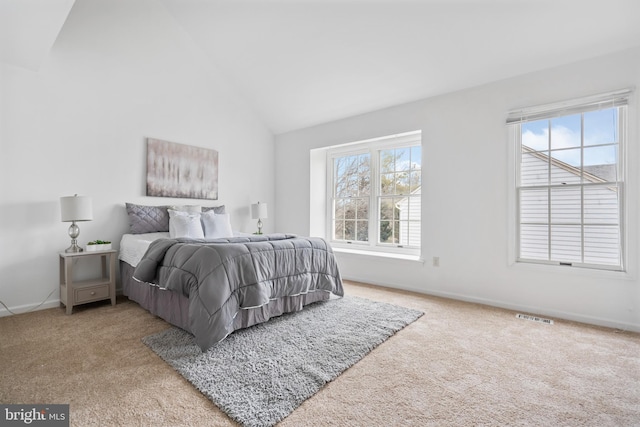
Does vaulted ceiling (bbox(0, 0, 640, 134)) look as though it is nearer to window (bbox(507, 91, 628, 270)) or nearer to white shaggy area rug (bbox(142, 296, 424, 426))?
window (bbox(507, 91, 628, 270))

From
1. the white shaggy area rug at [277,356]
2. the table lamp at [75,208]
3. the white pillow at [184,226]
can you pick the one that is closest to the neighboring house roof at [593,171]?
the white shaggy area rug at [277,356]

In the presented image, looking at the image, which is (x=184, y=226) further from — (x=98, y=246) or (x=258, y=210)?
(x=258, y=210)

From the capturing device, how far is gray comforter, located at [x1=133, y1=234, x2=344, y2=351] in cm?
206

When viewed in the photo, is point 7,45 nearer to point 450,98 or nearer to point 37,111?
point 37,111

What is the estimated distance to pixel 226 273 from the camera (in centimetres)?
217

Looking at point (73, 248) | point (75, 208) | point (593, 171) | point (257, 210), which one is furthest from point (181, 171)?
point (593, 171)

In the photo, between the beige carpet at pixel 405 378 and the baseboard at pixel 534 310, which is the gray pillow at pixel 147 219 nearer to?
the beige carpet at pixel 405 378

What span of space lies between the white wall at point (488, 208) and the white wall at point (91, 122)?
242cm

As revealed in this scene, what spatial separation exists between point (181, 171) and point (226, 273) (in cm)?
237

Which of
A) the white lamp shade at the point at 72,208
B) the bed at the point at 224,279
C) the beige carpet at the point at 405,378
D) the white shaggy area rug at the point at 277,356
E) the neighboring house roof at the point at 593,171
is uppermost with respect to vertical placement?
the neighboring house roof at the point at 593,171

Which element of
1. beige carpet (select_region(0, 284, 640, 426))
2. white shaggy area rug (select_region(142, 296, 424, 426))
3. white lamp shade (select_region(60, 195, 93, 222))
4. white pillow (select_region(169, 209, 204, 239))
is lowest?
beige carpet (select_region(0, 284, 640, 426))

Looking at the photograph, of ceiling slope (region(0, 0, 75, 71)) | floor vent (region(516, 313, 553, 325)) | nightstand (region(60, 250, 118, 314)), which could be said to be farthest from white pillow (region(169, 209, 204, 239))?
floor vent (region(516, 313, 553, 325))

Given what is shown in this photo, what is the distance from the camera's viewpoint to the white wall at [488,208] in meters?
2.58

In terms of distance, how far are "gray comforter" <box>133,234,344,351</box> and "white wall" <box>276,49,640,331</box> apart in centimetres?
153
